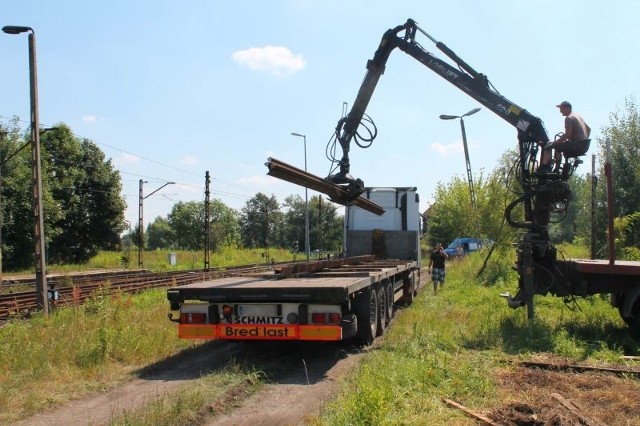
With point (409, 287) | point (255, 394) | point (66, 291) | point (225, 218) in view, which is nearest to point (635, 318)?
point (409, 287)

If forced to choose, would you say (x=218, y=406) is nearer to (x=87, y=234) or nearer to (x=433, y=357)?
(x=433, y=357)

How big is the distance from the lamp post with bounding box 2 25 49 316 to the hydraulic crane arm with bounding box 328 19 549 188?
24.9 ft

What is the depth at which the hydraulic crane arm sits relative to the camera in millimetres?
11781

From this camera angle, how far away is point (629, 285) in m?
9.91

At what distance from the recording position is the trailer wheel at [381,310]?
33.8ft

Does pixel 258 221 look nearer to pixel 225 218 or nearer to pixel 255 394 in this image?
pixel 225 218

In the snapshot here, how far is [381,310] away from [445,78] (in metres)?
5.02

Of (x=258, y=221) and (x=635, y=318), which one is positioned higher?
(x=258, y=221)

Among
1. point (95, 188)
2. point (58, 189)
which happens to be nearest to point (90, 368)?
point (58, 189)

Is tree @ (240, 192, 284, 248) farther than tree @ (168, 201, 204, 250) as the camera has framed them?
Yes

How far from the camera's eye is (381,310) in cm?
1058

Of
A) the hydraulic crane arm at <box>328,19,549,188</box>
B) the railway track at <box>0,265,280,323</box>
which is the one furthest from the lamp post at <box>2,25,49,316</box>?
the hydraulic crane arm at <box>328,19,549,188</box>

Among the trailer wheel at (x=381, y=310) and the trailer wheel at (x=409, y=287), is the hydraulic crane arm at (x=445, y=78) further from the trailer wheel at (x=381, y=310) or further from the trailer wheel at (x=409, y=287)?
the trailer wheel at (x=409, y=287)

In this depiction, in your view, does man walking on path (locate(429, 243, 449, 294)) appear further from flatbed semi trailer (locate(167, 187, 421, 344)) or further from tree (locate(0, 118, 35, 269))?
tree (locate(0, 118, 35, 269))
